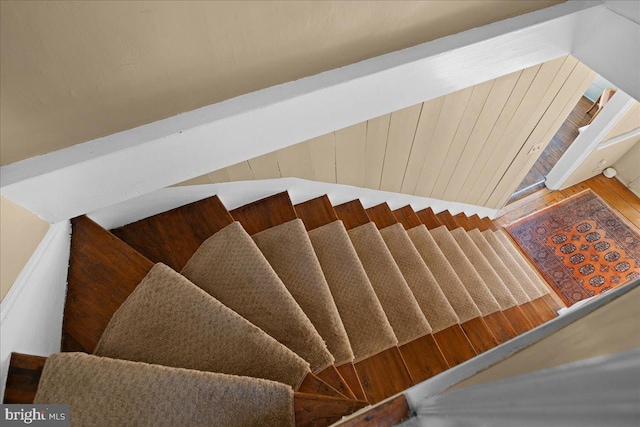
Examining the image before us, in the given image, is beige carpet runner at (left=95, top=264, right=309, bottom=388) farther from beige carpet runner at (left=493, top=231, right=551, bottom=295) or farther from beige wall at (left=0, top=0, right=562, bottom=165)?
beige carpet runner at (left=493, top=231, right=551, bottom=295)

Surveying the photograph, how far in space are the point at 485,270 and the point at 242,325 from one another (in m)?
2.35

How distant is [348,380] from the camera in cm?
138

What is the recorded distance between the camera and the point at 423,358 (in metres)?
1.71

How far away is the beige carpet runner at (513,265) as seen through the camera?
328 cm

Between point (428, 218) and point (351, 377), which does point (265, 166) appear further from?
point (428, 218)

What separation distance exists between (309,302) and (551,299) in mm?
2788

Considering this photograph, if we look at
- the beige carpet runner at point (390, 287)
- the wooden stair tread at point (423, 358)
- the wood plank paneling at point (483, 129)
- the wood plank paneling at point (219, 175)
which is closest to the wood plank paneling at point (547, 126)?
the wood plank paneling at point (483, 129)

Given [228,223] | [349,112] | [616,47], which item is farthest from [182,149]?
[616,47]

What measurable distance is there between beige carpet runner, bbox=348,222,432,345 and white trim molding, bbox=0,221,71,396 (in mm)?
1291

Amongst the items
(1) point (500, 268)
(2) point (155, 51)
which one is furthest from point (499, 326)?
(2) point (155, 51)

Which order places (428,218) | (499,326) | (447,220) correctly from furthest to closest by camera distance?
(447,220) < (428,218) < (499,326)

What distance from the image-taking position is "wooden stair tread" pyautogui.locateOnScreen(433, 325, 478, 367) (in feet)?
6.33

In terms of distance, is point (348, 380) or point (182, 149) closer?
point (182, 149)

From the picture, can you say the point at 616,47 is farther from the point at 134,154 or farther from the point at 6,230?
the point at 6,230
